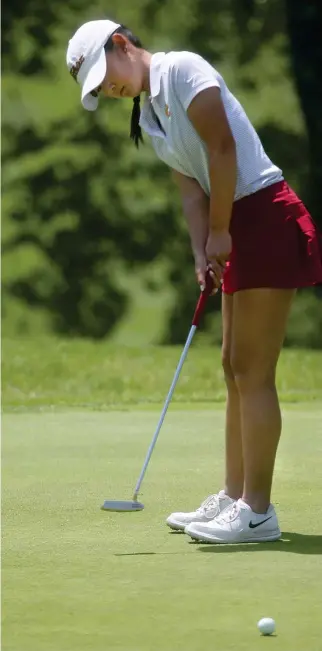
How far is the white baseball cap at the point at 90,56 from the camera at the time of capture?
3.78 m

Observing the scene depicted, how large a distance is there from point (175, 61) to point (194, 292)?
10.8 metres

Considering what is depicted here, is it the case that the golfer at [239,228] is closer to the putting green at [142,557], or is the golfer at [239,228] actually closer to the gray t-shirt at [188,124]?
the gray t-shirt at [188,124]

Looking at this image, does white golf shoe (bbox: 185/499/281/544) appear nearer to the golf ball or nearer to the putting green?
the putting green

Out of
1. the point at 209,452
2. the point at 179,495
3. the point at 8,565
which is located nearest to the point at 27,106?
the point at 209,452

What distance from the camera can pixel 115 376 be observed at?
9.71 m

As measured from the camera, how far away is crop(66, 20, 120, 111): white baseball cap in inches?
149

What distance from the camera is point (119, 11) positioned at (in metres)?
15.2

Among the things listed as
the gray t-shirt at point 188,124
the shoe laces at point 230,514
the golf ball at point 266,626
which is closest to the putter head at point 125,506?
the shoe laces at point 230,514

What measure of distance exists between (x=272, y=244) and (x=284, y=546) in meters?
0.79

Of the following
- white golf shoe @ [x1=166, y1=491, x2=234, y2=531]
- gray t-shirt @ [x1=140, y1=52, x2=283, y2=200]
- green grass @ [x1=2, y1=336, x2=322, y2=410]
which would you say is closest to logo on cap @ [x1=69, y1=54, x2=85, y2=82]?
gray t-shirt @ [x1=140, y1=52, x2=283, y2=200]

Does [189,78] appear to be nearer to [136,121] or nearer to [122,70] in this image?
[122,70]

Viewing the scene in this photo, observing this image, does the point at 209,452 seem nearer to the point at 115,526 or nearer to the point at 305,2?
the point at 115,526

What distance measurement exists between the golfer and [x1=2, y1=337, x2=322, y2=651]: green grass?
0.70 ft

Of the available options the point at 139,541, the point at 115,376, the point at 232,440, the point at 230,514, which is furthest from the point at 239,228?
the point at 115,376
